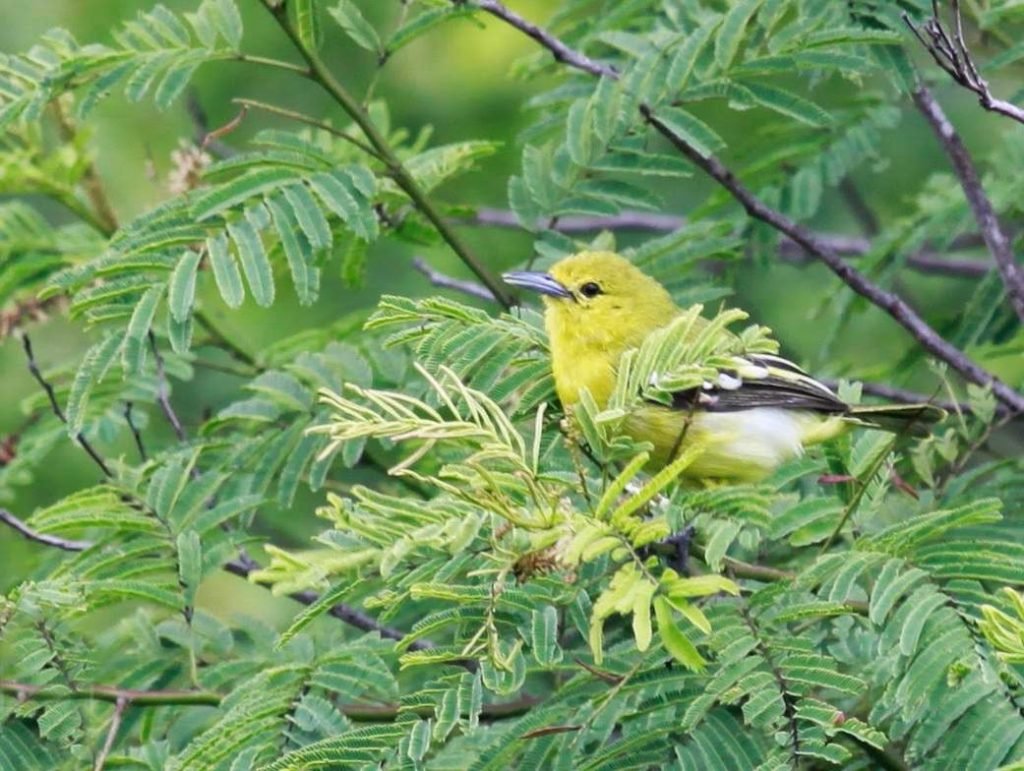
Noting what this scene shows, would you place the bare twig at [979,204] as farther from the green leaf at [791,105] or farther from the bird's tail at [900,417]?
the bird's tail at [900,417]

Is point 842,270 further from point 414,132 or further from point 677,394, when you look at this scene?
point 414,132

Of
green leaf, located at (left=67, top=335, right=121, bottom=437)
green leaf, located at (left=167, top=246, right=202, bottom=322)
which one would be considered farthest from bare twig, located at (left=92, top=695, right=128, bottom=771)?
green leaf, located at (left=167, top=246, right=202, bottom=322)

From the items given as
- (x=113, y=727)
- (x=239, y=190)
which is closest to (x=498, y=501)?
(x=113, y=727)

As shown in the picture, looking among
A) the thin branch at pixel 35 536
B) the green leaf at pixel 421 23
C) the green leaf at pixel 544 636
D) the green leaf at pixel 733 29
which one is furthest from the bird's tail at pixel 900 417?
the thin branch at pixel 35 536

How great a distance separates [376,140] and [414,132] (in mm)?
3623

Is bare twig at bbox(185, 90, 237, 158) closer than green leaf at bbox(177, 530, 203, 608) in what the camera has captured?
No

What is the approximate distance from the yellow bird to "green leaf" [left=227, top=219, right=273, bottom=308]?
659 millimetres

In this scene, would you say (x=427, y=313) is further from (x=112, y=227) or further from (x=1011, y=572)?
(x=112, y=227)

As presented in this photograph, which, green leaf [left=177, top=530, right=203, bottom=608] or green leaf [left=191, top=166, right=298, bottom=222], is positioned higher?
green leaf [left=191, top=166, right=298, bottom=222]

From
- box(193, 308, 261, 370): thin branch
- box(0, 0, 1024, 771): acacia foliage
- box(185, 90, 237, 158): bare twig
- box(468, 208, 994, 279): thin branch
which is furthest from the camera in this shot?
box(185, 90, 237, 158): bare twig

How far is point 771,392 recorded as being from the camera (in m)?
3.94

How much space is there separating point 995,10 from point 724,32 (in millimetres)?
633

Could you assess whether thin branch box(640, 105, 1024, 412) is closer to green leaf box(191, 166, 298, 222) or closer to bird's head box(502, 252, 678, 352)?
bird's head box(502, 252, 678, 352)

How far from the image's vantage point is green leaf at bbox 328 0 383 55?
3699 mm
